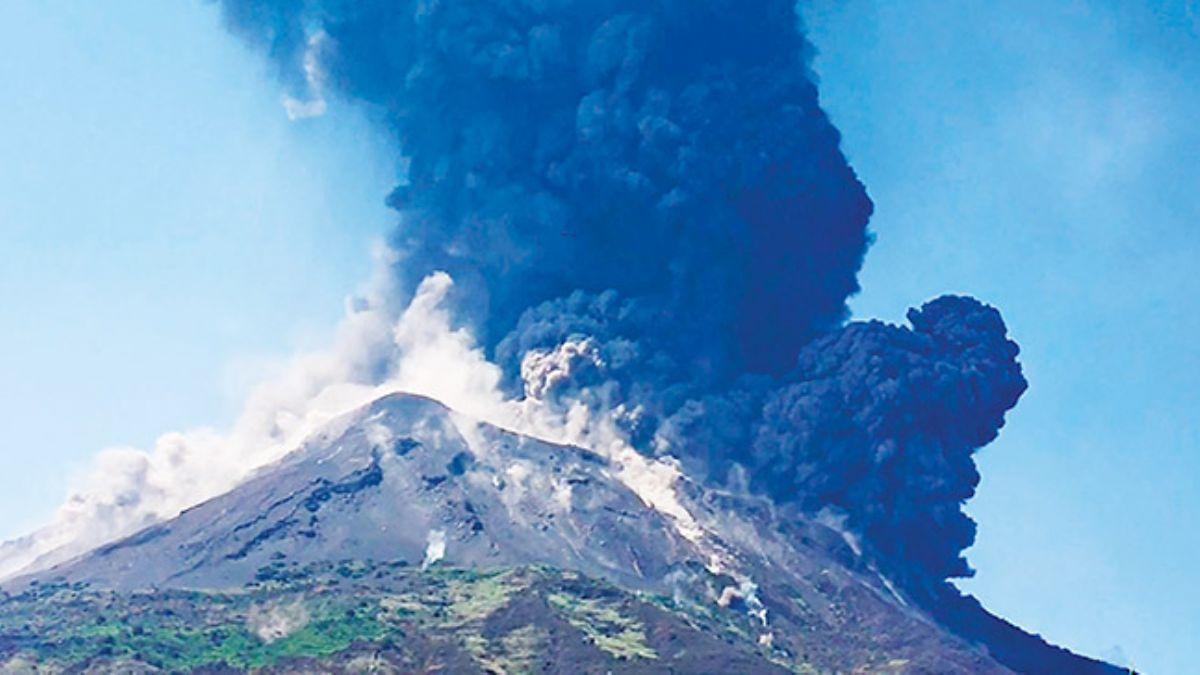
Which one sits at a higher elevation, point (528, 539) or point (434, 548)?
point (528, 539)

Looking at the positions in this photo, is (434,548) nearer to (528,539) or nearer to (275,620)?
(528,539)

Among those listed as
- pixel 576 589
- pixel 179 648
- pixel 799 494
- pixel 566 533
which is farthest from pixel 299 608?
pixel 799 494

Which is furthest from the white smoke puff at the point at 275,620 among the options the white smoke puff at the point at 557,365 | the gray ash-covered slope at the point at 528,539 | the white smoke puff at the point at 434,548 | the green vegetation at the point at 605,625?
the white smoke puff at the point at 557,365

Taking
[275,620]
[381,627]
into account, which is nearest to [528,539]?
[381,627]

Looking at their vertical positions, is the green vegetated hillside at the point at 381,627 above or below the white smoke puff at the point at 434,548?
below

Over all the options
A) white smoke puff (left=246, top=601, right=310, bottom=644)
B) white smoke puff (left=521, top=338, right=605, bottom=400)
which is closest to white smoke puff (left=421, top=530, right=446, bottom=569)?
white smoke puff (left=246, top=601, right=310, bottom=644)

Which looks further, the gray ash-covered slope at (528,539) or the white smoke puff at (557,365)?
the white smoke puff at (557,365)

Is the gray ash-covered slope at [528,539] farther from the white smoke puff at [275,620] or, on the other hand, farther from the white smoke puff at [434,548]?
the white smoke puff at [275,620]
